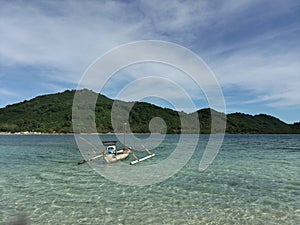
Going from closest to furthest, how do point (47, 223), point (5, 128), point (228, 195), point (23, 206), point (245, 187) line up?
point (47, 223), point (23, 206), point (228, 195), point (245, 187), point (5, 128)

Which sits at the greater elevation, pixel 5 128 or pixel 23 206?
pixel 5 128

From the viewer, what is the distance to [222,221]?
11.7 meters

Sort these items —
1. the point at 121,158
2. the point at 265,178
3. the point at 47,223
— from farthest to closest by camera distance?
the point at 121,158, the point at 265,178, the point at 47,223

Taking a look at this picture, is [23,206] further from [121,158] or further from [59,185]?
[121,158]

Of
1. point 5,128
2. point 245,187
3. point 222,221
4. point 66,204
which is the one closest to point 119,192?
point 66,204

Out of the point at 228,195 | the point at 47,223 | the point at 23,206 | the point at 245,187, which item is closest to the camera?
the point at 47,223

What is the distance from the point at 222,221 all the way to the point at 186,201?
331 centimetres

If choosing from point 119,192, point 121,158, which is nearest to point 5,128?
point 121,158

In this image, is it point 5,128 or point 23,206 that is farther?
point 5,128

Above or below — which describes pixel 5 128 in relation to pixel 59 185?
above

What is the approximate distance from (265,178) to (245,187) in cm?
453

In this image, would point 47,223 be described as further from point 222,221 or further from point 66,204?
point 222,221

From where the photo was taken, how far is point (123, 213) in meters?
12.7

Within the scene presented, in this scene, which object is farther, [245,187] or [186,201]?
[245,187]
